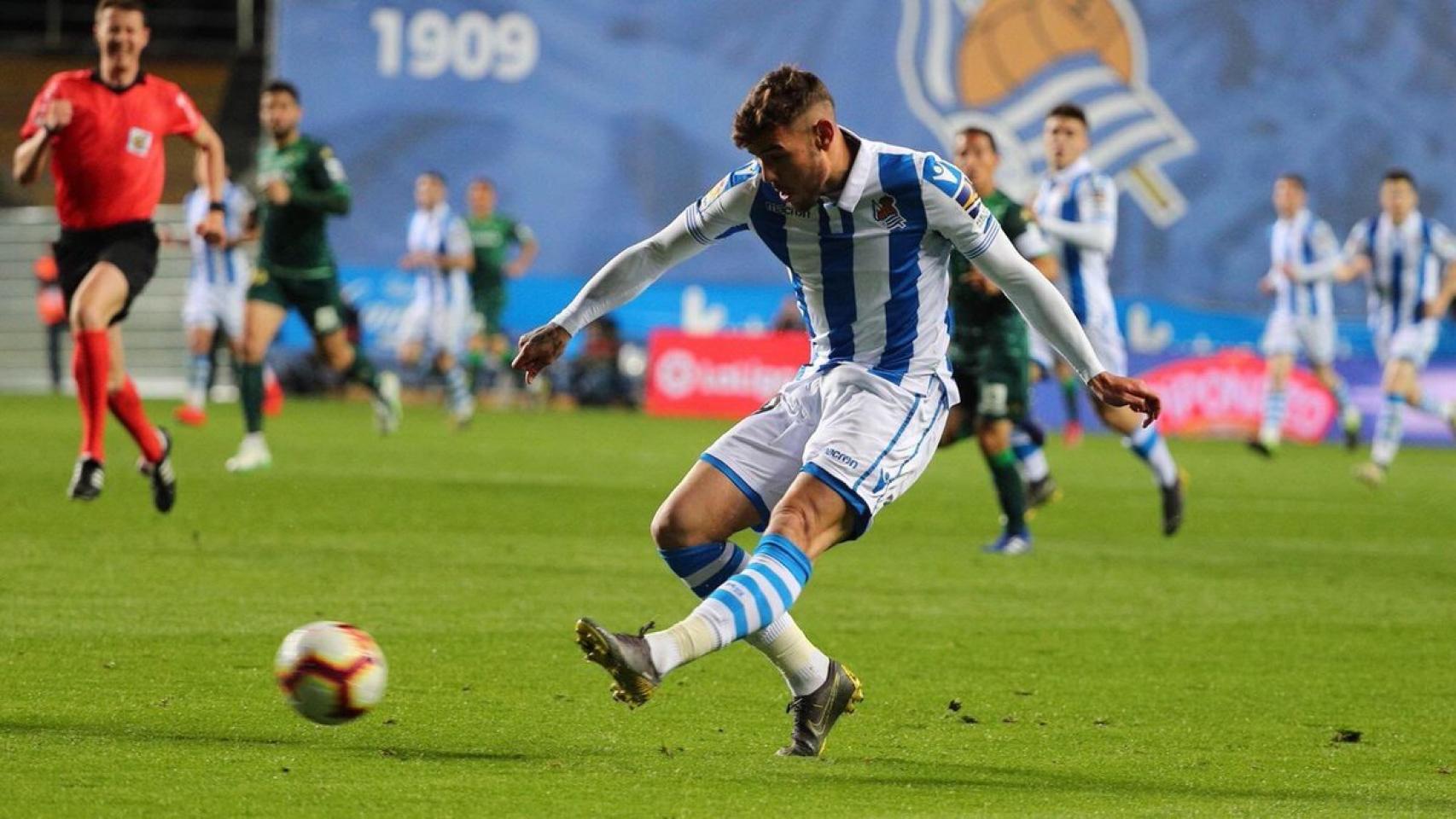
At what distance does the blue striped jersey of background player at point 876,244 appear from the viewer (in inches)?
219

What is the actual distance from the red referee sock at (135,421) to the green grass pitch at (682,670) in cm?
38

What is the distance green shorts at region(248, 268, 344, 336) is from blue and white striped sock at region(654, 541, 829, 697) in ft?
29.0

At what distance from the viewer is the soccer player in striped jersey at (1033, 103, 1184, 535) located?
12.4 metres

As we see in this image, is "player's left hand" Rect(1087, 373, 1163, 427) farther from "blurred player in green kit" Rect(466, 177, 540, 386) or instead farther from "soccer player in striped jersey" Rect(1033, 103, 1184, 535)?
"blurred player in green kit" Rect(466, 177, 540, 386)

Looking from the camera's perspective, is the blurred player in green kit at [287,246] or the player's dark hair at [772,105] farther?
the blurred player in green kit at [287,246]

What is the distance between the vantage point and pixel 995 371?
1120 centimetres

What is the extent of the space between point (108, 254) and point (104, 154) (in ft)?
1.62

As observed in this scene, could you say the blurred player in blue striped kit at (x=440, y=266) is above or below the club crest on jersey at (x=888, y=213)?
below

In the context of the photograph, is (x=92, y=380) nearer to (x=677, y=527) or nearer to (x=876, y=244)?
(x=677, y=527)

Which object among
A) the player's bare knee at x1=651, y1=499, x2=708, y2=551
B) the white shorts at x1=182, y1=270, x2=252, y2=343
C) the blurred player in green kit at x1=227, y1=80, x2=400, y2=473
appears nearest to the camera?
the player's bare knee at x1=651, y1=499, x2=708, y2=551

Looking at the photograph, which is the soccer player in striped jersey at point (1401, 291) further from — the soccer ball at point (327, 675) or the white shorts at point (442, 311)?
the soccer ball at point (327, 675)

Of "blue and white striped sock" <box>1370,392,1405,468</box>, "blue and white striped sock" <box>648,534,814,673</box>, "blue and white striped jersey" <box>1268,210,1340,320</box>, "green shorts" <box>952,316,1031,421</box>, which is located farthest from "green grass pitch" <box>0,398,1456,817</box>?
"blue and white striped jersey" <box>1268,210,1340,320</box>

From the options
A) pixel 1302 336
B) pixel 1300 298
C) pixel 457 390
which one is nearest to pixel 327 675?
pixel 457 390

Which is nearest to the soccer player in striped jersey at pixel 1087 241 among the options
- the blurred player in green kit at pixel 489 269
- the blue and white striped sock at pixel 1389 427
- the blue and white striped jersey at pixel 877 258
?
the blue and white striped sock at pixel 1389 427
